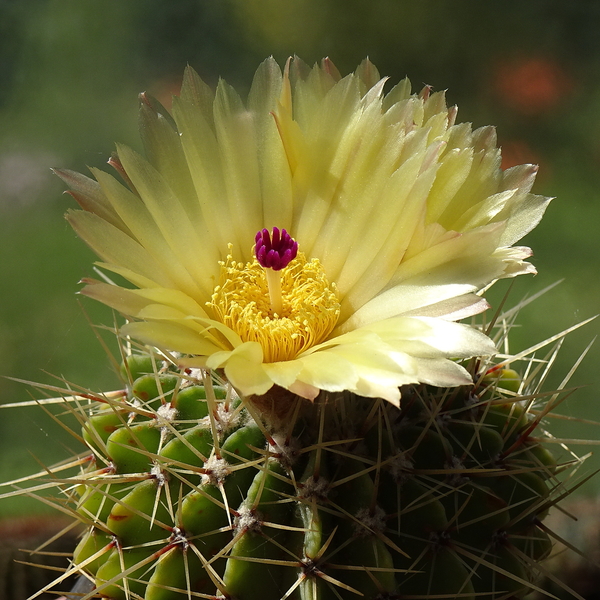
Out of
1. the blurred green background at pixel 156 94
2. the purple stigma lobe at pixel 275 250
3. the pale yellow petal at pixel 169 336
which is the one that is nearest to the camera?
the pale yellow petal at pixel 169 336

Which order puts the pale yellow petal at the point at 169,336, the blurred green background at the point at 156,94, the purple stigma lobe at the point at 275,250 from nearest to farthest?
the pale yellow petal at the point at 169,336
the purple stigma lobe at the point at 275,250
the blurred green background at the point at 156,94

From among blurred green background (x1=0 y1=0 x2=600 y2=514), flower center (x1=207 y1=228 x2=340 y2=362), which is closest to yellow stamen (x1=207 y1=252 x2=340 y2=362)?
flower center (x1=207 y1=228 x2=340 y2=362)

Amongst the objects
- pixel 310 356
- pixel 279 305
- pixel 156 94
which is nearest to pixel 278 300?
pixel 279 305

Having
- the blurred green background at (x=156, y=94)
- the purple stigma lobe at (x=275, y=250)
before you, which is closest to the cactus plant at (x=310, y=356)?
the purple stigma lobe at (x=275, y=250)

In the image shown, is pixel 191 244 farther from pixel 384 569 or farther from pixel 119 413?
pixel 384 569

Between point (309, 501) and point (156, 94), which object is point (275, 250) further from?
point (156, 94)


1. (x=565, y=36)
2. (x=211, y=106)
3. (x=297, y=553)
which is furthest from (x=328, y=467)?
(x=565, y=36)

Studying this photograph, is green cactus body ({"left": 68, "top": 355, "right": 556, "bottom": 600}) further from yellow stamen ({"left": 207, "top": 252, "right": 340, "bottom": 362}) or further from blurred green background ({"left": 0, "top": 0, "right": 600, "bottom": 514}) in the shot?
blurred green background ({"left": 0, "top": 0, "right": 600, "bottom": 514})

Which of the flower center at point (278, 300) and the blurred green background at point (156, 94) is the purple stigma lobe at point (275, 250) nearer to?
the flower center at point (278, 300)
